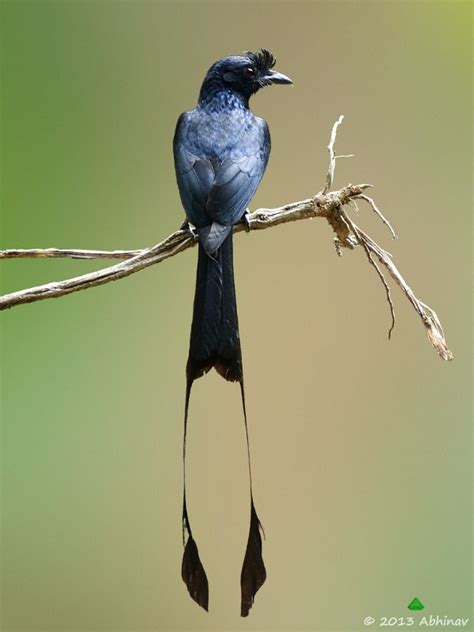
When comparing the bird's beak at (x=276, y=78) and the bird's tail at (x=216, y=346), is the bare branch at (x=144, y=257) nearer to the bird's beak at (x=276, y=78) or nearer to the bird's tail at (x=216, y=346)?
the bird's tail at (x=216, y=346)

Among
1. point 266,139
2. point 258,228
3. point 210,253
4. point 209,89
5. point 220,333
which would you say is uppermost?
point 209,89

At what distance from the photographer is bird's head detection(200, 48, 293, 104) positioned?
2.09m

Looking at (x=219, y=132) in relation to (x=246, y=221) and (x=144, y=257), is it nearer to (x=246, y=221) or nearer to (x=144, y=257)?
(x=246, y=221)

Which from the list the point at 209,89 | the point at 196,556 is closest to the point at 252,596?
the point at 196,556

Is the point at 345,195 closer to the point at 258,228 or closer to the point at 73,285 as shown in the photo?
the point at 258,228

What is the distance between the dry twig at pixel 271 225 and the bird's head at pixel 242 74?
1.22 ft

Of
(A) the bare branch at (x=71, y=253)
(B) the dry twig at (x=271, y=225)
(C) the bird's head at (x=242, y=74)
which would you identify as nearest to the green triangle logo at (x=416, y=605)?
(B) the dry twig at (x=271, y=225)

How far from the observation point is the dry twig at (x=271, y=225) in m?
1.74

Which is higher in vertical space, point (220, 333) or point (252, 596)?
point (220, 333)

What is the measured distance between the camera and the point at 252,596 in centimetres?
181

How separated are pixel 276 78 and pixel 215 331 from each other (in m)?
0.83

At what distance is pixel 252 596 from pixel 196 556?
0.17m

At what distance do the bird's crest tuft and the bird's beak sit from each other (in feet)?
0.08

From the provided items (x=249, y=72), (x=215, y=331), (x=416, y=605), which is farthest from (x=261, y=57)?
(x=416, y=605)
